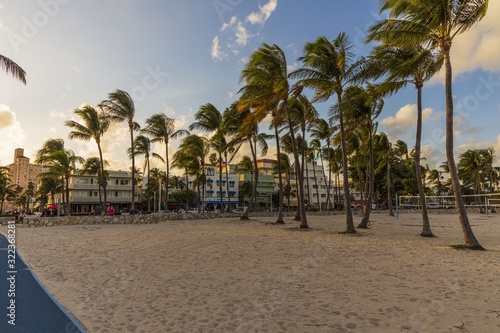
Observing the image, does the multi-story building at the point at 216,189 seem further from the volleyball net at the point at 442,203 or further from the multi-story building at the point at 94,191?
the volleyball net at the point at 442,203

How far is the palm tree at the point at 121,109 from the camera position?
27516 mm

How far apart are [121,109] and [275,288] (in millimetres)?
25792

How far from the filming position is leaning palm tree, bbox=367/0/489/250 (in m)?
10.5

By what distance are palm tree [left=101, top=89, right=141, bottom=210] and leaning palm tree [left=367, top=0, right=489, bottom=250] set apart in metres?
22.0

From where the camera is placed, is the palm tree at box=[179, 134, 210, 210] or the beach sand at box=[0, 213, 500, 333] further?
the palm tree at box=[179, 134, 210, 210]

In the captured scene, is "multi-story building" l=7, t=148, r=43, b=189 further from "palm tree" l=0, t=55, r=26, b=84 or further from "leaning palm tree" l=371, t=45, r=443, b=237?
"leaning palm tree" l=371, t=45, r=443, b=237

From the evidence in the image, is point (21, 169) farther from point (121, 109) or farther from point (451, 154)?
point (451, 154)

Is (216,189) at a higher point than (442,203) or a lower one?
higher

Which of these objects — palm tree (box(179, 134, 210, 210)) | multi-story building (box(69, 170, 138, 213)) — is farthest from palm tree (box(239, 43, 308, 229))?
multi-story building (box(69, 170, 138, 213))

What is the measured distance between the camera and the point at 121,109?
27984mm

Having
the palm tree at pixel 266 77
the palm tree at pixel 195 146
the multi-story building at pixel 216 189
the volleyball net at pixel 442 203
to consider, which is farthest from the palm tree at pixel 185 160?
the multi-story building at pixel 216 189

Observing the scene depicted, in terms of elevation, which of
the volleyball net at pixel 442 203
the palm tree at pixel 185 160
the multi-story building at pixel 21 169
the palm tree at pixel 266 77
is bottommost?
the volleyball net at pixel 442 203

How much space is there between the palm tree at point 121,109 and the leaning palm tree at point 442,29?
72.3 feet

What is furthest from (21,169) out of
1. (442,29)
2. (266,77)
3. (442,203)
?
(442,29)
